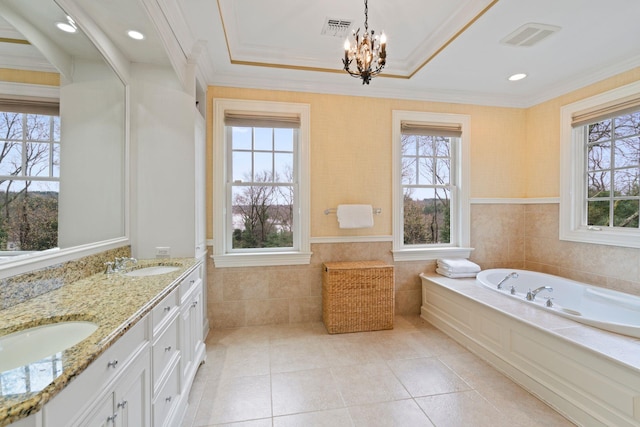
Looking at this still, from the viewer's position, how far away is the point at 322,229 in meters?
2.92

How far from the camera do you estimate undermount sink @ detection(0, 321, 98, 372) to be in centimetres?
88

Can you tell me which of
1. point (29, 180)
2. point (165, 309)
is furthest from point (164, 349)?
point (29, 180)

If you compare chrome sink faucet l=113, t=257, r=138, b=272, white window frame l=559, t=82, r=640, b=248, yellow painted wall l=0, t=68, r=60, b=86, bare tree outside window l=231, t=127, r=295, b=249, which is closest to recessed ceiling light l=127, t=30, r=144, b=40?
yellow painted wall l=0, t=68, r=60, b=86

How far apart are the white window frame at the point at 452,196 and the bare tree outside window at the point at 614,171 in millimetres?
1109

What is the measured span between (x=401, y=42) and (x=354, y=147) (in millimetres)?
1022

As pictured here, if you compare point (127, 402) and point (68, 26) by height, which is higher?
point (68, 26)

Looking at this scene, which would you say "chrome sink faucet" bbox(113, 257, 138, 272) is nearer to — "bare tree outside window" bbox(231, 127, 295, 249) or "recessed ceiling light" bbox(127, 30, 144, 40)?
"bare tree outside window" bbox(231, 127, 295, 249)

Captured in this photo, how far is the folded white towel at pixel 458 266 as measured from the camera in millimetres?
2918

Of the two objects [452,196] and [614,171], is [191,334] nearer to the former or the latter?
[452,196]

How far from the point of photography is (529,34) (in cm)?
208

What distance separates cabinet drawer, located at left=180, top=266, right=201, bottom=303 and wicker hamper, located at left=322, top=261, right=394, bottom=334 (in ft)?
3.87

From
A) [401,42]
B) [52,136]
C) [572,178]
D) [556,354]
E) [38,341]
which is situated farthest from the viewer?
[572,178]

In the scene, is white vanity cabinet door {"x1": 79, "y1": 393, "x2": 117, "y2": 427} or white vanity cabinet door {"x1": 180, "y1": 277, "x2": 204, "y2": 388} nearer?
white vanity cabinet door {"x1": 79, "y1": 393, "x2": 117, "y2": 427}

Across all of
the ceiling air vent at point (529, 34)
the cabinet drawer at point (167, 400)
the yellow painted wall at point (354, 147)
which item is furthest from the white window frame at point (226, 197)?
the ceiling air vent at point (529, 34)
